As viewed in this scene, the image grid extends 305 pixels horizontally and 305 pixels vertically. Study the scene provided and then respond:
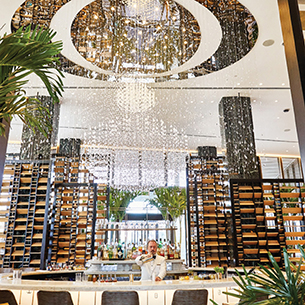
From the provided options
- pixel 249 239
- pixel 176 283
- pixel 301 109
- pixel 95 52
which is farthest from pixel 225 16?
pixel 249 239

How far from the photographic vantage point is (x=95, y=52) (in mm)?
5855

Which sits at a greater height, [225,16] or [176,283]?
[225,16]

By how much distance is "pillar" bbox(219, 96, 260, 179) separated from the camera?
717 cm

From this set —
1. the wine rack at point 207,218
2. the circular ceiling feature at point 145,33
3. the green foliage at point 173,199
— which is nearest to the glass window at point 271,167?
the green foliage at point 173,199

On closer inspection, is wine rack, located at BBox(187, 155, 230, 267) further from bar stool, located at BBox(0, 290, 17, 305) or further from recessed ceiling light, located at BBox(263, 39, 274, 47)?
bar stool, located at BBox(0, 290, 17, 305)

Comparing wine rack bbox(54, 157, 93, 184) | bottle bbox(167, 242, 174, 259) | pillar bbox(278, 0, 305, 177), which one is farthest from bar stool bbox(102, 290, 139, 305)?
wine rack bbox(54, 157, 93, 184)

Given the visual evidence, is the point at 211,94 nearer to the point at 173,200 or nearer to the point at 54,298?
the point at 54,298

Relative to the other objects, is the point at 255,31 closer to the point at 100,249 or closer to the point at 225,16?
the point at 225,16

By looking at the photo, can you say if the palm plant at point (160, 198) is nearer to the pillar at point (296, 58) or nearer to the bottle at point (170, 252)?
the bottle at point (170, 252)

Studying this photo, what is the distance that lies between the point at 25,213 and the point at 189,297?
5.47 m

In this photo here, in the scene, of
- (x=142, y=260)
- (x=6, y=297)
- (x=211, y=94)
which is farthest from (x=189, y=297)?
(x=211, y=94)

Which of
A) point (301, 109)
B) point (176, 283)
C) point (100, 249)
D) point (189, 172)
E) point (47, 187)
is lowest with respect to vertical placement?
point (176, 283)

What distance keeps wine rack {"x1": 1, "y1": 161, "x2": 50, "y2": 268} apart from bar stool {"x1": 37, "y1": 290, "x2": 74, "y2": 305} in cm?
408

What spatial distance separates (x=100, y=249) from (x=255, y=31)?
5.32m
